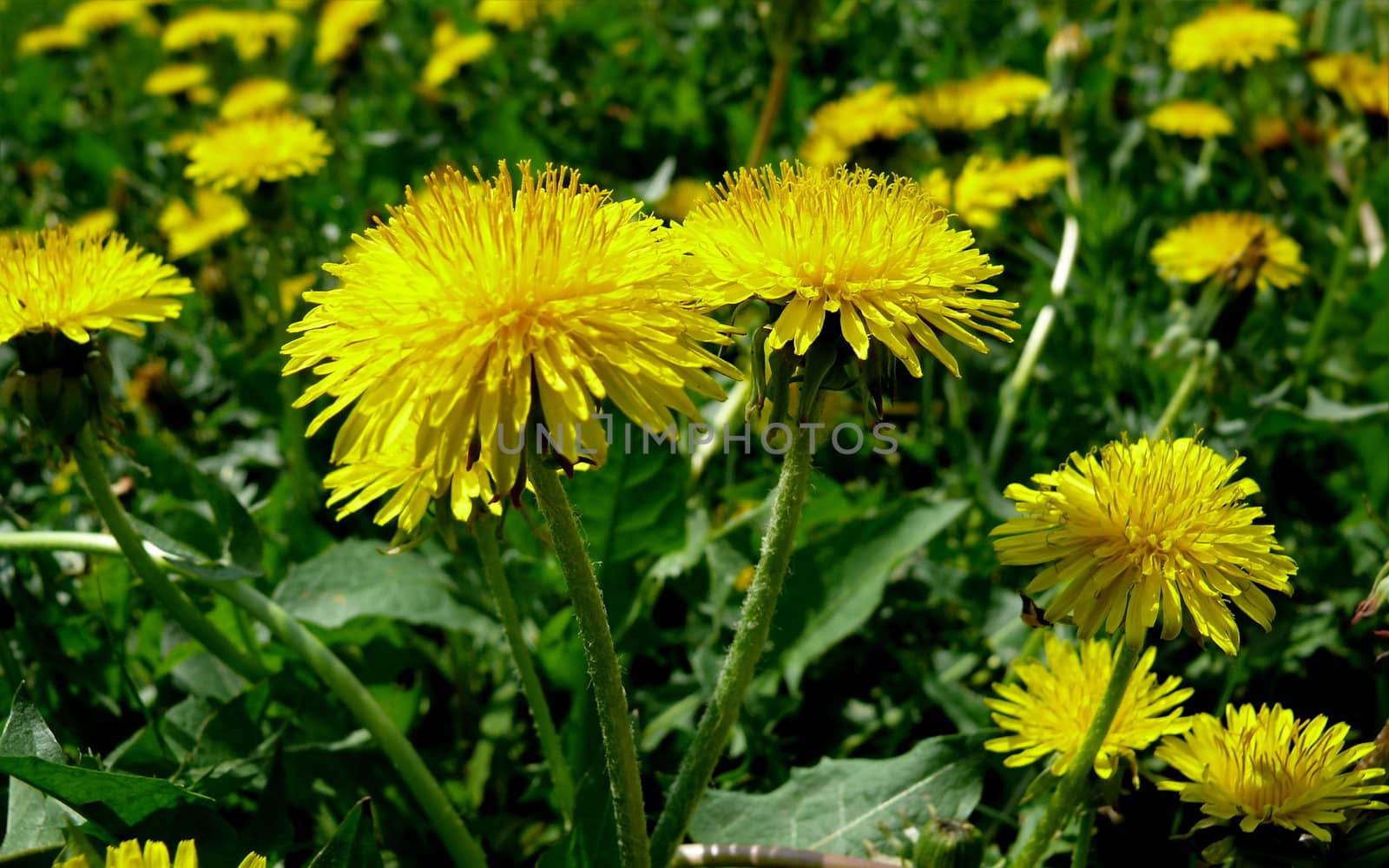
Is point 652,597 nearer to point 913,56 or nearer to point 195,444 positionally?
point 195,444

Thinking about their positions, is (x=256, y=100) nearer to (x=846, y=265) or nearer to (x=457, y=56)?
(x=457, y=56)

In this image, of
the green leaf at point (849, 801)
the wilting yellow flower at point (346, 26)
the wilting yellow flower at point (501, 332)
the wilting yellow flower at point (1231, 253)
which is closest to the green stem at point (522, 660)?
the green leaf at point (849, 801)

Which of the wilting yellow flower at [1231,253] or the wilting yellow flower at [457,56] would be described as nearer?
the wilting yellow flower at [1231,253]

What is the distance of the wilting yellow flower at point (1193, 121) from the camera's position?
3.37m

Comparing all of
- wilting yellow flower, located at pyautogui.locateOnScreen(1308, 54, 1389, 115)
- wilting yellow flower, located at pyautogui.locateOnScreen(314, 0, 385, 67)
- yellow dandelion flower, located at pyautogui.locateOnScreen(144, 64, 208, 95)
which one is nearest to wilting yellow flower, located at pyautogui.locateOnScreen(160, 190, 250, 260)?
wilting yellow flower, located at pyautogui.locateOnScreen(314, 0, 385, 67)

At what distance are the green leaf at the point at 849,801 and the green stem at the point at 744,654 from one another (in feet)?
0.87

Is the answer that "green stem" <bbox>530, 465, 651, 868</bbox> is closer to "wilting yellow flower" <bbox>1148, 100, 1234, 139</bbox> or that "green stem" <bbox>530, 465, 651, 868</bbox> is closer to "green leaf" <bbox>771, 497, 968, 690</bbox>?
"green leaf" <bbox>771, 497, 968, 690</bbox>

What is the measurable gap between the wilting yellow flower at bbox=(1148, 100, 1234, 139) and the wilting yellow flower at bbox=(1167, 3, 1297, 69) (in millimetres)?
120

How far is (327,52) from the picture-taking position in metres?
4.29

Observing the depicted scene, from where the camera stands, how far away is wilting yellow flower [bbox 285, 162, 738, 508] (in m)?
1.13

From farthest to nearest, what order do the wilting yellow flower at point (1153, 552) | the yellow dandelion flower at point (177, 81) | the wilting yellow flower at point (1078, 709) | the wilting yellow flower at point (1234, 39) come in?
the yellow dandelion flower at point (177, 81) → the wilting yellow flower at point (1234, 39) → the wilting yellow flower at point (1078, 709) → the wilting yellow flower at point (1153, 552)

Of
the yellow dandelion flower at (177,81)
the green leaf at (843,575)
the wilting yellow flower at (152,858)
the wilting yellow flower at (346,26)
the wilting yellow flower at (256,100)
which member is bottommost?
the green leaf at (843,575)

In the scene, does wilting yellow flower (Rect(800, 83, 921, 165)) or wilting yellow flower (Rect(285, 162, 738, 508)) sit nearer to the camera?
wilting yellow flower (Rect(285, 162, 738, 508))

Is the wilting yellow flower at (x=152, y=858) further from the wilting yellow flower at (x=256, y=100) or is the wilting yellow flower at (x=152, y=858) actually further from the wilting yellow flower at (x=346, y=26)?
the wilting yellow flower at (x=346, y=26)
